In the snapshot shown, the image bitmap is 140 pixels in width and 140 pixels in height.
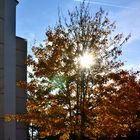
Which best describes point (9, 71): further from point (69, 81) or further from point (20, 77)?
point (69, 81)

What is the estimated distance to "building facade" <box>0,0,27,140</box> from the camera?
34656 millimetres

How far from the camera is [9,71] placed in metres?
35.6

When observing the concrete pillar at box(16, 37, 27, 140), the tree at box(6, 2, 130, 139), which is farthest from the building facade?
the tree at box(6, 2, 130, 139)

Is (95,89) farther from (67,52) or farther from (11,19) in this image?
(11,19)

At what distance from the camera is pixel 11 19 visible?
36562 millimetres

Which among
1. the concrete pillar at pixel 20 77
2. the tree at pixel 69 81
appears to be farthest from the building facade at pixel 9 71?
the tree at pixel 69 81

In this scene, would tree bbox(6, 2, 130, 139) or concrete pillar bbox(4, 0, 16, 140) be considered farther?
concrete pillar bbox(4, 0, 16, 140)

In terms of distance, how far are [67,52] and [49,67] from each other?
46.5 inches

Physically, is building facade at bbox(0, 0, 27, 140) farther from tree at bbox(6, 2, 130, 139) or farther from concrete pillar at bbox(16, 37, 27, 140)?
tree at bbox(6, 2, 130, 139)

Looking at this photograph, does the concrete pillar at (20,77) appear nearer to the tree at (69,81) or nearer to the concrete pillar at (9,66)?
the concrete pillar at (9,66)

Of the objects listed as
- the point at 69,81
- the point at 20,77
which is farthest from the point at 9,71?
the point at 69,81

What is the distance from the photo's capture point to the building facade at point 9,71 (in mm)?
34656

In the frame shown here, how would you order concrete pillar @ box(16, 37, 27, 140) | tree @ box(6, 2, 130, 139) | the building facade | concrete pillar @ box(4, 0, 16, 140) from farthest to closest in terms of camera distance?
concrete pillar @ box(16, 37, 27, 140)
concrete pillar @ box(4, 0, 16, 140)
the building facade
tree @ box(6, 2, 130, 139)

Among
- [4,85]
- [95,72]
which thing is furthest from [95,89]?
[4,85]
